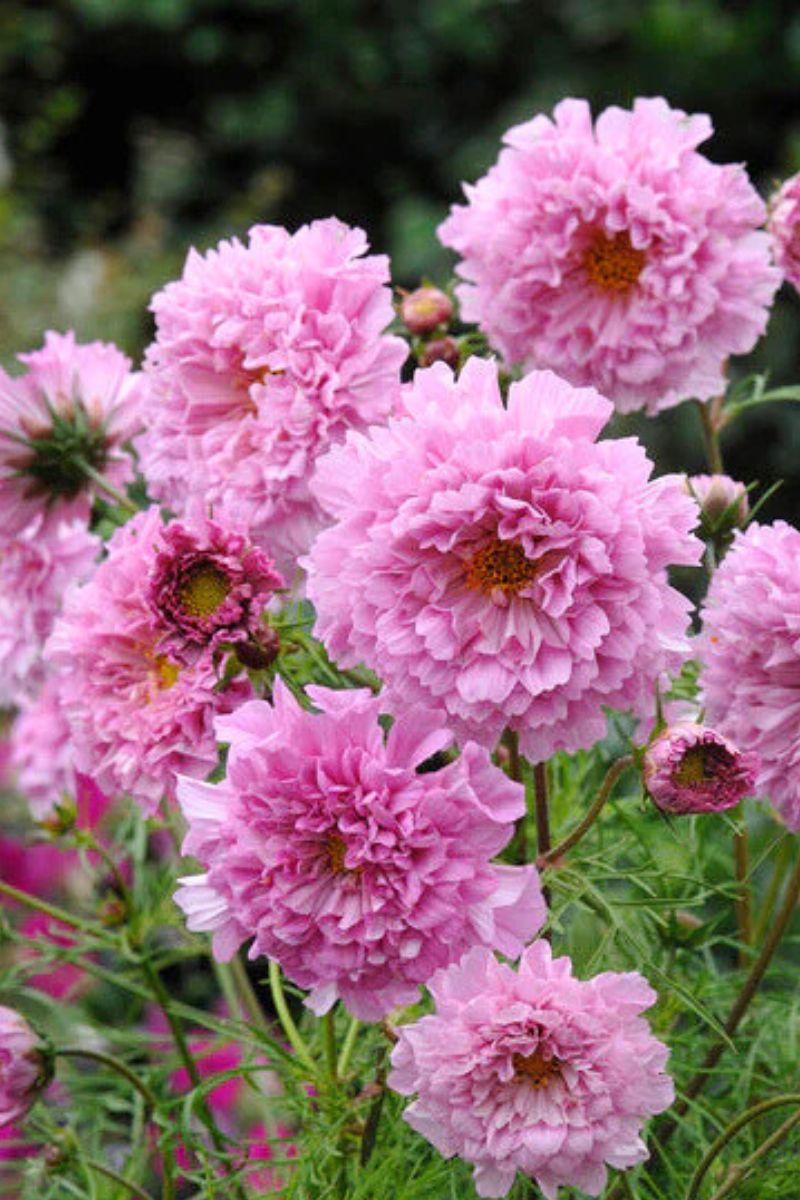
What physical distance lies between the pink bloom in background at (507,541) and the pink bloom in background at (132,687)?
0.05 meters

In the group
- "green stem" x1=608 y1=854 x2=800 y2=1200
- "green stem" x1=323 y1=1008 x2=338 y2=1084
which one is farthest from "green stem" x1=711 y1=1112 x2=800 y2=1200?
"green stem" x1=323 y1=1008 x2=338 y2=1084

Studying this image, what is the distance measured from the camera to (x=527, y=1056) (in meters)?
0.49

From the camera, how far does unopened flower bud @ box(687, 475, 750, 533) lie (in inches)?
22.1

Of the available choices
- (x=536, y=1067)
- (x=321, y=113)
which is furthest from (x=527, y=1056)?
(x=321, y=113)

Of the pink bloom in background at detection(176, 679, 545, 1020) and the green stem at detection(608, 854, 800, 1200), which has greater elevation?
the pink bloom in background at detection(176, 679, 545, 1020)

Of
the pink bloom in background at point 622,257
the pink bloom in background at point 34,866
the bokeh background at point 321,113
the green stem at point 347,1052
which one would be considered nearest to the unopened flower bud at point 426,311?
the pink bloom in background at point 622,257

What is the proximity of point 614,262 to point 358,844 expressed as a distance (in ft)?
0.81

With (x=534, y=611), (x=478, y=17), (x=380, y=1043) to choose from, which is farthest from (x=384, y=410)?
(x=478, y=17)

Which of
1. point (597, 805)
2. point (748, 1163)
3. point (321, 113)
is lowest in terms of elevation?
point (748, 1163)

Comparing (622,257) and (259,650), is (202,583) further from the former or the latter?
(622,257)

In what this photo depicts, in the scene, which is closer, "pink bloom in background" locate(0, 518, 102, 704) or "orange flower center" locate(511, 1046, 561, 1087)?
"orange flower center" locate(511, 1046, 561, 1087)

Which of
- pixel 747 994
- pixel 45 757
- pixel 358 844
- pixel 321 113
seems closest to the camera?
pixel 358 844

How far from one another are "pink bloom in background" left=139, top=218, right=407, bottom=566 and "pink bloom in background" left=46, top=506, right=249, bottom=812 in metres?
0.03

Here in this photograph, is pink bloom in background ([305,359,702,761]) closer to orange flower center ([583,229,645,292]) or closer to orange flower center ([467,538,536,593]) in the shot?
orange flower center ([467,538,536,593])
